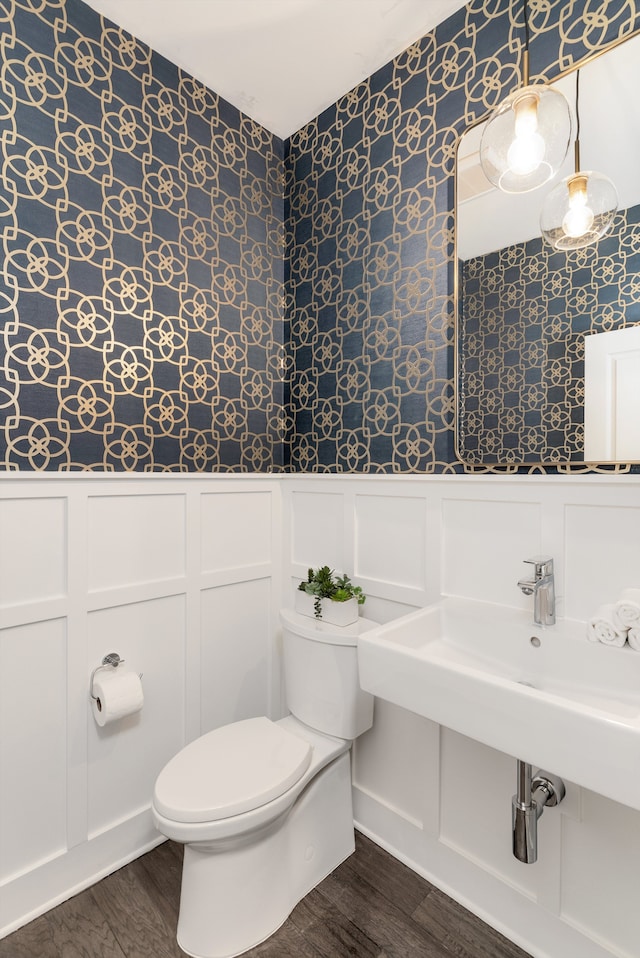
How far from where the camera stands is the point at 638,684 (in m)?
1.11

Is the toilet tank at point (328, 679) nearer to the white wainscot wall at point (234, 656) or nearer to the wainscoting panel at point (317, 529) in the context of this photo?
the white wainscot wall at point (234, 656)

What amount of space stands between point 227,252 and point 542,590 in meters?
1.66

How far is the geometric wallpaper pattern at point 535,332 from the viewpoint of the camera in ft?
4.08

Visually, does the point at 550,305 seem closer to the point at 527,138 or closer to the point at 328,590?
the point at 527,138

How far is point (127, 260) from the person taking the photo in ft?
5.39

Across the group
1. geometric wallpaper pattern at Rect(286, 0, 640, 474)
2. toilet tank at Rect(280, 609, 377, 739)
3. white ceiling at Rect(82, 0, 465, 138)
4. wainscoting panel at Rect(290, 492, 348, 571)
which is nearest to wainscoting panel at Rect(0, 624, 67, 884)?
toilet tank at Rect(280, 609, 377, 739)

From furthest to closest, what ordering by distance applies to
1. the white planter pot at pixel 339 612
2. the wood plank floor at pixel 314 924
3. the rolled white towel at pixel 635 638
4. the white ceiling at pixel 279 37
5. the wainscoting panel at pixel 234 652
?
the wainscoting panel at pixel 234 652
the white planter pot at pixel 339 612
the white ceiling at pixel 279 37
the wood plank floor at pixel 314 924
the rolled white towel at pixel 635 638

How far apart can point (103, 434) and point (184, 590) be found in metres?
0.62

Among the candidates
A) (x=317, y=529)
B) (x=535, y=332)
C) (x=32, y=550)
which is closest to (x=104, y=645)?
(x=32, y=550)

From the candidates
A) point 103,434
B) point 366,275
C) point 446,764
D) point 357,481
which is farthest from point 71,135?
point 446,764

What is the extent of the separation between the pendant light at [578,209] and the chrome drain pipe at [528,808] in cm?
136

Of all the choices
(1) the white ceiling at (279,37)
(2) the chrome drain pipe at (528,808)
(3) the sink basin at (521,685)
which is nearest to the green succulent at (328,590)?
(3) the sink basin at (521,685)

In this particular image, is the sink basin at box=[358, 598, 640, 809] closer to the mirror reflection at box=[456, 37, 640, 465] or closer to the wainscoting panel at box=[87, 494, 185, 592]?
the mirror reflection at box=[456, 37, 640, 465]

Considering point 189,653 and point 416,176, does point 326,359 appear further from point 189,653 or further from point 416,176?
point 189,653
